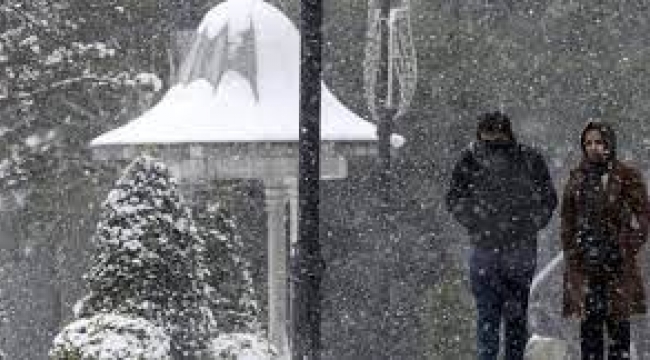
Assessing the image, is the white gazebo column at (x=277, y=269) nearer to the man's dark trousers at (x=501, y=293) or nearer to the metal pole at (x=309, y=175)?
the man's dark trousers at (x=501, y=293)

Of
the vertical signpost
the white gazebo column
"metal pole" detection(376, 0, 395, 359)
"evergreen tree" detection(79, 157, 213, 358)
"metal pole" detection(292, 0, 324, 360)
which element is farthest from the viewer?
the vertical signpost

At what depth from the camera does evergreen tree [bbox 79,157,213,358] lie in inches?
252

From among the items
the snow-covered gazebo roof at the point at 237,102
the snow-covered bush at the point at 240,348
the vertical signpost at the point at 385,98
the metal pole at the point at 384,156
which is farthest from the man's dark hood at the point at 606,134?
the metal pole at the point at 384,156

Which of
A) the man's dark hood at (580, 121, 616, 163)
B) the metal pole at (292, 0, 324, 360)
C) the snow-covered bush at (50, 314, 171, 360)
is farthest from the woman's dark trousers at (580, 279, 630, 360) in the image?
the snow-covered bush at (50, 314, 171, 360)

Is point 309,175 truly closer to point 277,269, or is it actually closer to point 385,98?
point 277,269

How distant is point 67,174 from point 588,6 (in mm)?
7378

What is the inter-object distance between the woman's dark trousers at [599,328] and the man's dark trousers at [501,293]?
0.34 metres

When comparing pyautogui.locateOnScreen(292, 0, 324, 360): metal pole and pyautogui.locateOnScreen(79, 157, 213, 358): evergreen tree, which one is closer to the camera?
pyautogui.locateOnScreen(79, 157, 213, 358): evergreen tree

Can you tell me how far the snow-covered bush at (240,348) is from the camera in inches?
271

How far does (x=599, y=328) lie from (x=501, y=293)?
1.88 feet

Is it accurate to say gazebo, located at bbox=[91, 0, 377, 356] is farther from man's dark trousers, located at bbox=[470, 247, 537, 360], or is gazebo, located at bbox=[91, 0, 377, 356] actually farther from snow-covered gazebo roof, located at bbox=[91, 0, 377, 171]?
man's dark trousers, located at bbox=[470, 247, 537, 360]

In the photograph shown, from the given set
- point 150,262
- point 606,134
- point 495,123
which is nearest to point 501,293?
point 495,123

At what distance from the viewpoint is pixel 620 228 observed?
683cm

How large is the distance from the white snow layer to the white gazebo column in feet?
2.06
